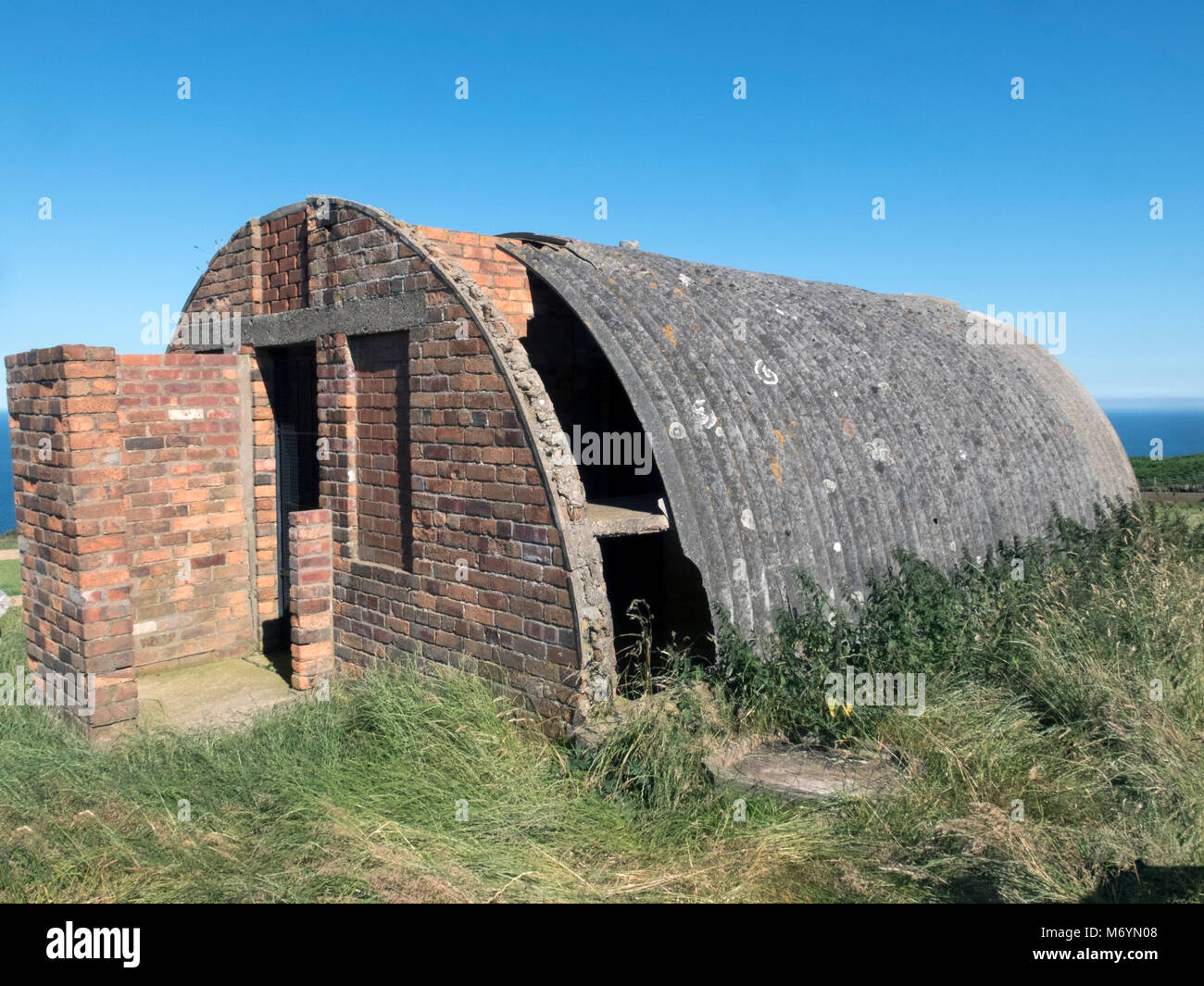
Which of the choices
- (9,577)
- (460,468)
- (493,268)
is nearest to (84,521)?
(460,468)

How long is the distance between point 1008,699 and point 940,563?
76.3 inches

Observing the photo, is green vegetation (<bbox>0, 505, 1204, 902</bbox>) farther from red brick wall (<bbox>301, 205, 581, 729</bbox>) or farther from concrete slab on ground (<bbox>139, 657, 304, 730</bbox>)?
concrete slab on ground (<bbox>139, 657, 304, 730</bbox>)

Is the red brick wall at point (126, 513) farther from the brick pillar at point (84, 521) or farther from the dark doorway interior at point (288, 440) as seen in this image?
the dark doorway interior at point (288, 440)

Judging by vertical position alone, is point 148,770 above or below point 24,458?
below

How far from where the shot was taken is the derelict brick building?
225 inches

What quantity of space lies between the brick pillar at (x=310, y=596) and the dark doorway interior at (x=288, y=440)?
1.11m

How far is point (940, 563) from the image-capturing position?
719 centimetres

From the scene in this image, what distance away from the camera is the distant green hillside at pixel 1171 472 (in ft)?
55.5

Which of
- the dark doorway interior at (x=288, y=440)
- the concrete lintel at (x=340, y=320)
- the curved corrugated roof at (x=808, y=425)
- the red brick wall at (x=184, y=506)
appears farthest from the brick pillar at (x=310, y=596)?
the curved corrugated roof at (x=808, y=425)

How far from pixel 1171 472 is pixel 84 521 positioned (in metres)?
19.5

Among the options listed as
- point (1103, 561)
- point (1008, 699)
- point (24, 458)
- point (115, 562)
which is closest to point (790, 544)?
point (1008, 699)

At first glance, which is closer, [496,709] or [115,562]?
[496,709]
